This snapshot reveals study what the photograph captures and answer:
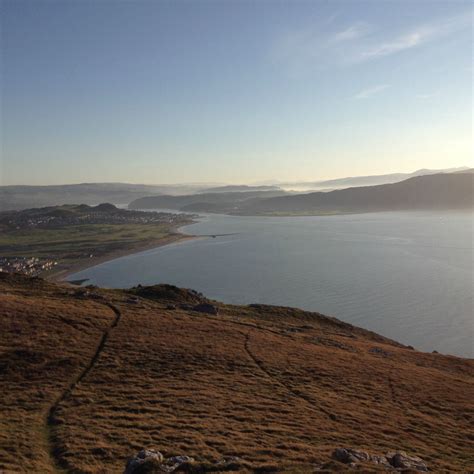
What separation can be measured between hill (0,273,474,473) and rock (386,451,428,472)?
9 centimetres

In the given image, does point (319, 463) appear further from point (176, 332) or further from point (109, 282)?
point (109, 282)

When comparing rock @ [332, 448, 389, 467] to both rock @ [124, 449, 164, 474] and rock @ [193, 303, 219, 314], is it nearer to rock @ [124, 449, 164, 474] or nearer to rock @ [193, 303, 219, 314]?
rock @ [124, 449, 164, 474]

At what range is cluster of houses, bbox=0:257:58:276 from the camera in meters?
91.1

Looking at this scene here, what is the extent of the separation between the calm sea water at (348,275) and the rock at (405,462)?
37.0 m

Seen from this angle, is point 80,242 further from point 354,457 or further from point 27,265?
point 354,457

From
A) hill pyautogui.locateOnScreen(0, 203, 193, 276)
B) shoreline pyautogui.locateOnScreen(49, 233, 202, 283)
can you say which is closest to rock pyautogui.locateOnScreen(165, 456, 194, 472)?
shoreline pyautogui.locateOnScreen(49, 233, 202, 283)

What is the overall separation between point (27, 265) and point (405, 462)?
332 feet

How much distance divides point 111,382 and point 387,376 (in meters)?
20.6

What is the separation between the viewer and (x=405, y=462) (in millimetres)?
15047

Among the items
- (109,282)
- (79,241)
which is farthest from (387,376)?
(79,241)

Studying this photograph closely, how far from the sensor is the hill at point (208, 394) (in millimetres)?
15508

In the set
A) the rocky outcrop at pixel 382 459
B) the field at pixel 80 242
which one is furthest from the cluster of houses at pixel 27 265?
the rocky outcrop at pixel 382 459

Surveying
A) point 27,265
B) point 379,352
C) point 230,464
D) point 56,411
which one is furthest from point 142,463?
point 27,265

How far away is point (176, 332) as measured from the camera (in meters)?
34.4
